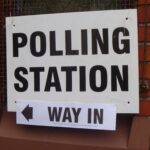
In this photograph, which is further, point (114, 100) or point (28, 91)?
point (28, 91)

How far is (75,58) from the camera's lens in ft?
8.75

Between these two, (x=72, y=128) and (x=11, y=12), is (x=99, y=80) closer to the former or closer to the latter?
(x=72, y=128)

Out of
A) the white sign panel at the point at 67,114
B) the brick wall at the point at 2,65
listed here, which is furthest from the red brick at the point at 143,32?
the brick wall at the point at 2,65

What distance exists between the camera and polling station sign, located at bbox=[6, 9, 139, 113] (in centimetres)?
257

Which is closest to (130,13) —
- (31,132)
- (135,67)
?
(135,67)

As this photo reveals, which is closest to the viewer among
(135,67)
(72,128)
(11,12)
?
(135,67)

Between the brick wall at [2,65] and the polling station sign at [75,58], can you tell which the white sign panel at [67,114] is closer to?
the polling station sign at [75,58]

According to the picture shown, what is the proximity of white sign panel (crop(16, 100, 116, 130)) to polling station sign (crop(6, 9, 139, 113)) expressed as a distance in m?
0.04

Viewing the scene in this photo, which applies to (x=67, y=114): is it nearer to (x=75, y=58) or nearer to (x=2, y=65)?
(x=75, y=58)

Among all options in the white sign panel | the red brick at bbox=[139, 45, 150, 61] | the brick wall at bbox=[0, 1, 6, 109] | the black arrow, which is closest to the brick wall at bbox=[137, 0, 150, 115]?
the red brick at bbox=[139, 45, 150, 61]

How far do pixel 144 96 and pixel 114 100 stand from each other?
7.8 inches

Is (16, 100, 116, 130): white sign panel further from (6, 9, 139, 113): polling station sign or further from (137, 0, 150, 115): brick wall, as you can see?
(137, 0, 150, 115): brick wall

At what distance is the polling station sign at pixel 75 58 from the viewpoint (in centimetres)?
257

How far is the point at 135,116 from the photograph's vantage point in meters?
2.62
